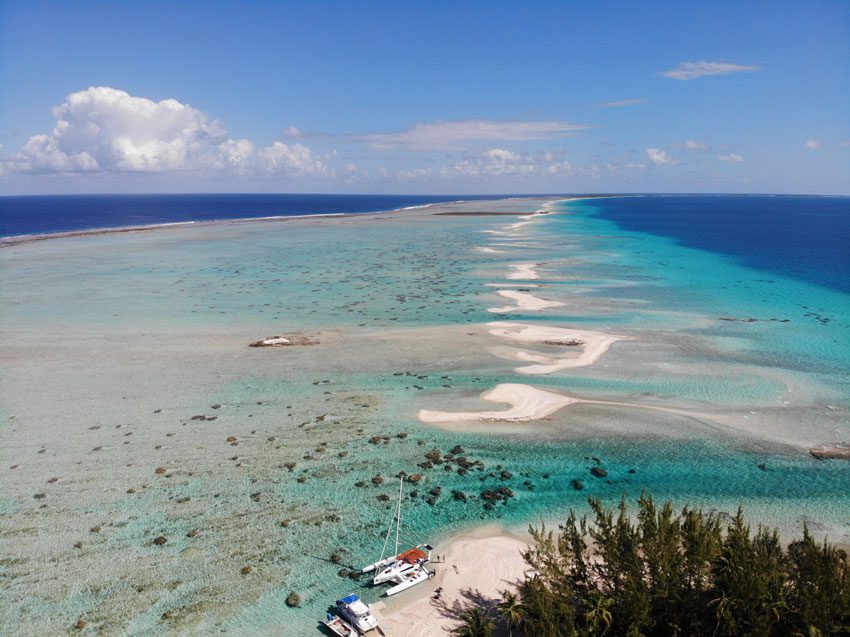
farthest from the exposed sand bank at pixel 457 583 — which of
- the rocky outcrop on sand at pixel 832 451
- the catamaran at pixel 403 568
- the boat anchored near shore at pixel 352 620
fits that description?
the rocky outcrop on sand at pixel 832 451

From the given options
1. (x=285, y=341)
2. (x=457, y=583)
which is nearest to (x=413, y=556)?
Answer: (x=457, y=583)

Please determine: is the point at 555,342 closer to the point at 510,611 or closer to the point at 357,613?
the point at 510,611

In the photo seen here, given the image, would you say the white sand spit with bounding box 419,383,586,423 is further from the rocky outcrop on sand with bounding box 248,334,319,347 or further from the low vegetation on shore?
the rocky outcrop on sand with bounding box 248,334,319,347

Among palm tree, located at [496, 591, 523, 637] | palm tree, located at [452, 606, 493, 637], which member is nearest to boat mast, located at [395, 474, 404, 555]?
palm tree, located at [452, 606, 493, 637]

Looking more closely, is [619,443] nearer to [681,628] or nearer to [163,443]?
[681,628]

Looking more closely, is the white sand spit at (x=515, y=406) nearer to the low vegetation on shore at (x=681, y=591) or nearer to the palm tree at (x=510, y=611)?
the low vegetation on shore at (x=681, y=591)
